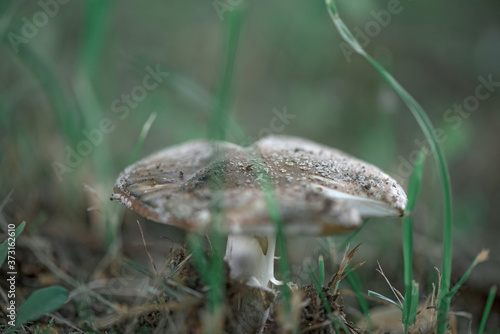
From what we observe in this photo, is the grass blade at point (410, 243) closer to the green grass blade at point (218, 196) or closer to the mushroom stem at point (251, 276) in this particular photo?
the mushroom stem at point (251, 276)

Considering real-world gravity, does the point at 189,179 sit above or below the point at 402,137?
above

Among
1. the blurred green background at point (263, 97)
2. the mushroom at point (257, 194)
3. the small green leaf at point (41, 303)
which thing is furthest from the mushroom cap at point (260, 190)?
the blurred green background at point (263, 97)

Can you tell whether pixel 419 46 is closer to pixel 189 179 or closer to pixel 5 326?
pixel 189 179

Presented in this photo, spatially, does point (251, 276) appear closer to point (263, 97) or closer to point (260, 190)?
point (260, 190)

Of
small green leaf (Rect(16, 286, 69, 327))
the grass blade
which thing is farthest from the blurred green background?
the grass blade

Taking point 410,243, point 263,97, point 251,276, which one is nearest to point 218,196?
point 251,276

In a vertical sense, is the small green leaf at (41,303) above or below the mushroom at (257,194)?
below

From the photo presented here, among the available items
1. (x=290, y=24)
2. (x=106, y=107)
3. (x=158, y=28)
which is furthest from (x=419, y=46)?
(x=106, y=107)
